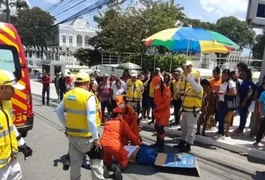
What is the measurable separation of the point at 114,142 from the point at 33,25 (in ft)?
170

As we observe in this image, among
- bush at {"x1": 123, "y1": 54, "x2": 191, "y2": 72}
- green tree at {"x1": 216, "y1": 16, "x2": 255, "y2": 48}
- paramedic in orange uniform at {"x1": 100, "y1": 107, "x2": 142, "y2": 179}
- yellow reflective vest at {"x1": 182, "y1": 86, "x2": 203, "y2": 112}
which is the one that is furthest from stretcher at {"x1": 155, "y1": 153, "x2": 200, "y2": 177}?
green tree at {"x1": 216, "y1": 16, "x2": 255, "y2": 48}

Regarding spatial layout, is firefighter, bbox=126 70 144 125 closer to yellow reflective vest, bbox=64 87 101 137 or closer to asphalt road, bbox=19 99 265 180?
asphalt road, bbox=19 99 265 180

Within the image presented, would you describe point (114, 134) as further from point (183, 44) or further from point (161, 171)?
point (183, 44)

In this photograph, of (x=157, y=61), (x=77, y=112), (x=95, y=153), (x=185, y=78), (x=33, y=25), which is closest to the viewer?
(x=77, y=112)

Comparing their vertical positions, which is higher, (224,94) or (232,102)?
(224,94)

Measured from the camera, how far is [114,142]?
4770mm

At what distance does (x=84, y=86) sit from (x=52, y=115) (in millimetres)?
7046

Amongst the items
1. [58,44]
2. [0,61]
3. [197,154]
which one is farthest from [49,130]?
[58,44]

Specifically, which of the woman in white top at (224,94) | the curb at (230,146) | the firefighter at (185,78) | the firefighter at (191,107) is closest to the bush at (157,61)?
the curb at (230,146)

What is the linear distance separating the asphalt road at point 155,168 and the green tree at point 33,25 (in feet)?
Answer: 160

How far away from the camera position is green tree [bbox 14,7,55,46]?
51.0m

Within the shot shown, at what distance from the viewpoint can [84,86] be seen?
3645 mm

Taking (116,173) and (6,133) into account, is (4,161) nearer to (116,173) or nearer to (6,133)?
(6,133)

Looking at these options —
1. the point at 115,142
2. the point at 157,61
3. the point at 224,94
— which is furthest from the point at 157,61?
A: the point at 115,142
